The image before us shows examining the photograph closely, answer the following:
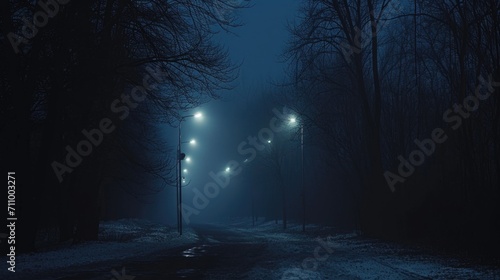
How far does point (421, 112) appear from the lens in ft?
115

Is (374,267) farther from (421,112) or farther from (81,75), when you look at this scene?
(421,112)

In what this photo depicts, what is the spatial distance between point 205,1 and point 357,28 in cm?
1142

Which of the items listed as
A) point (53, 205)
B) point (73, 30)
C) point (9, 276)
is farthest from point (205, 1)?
point (53, 205)

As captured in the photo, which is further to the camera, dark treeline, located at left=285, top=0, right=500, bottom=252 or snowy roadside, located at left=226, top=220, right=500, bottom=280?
dark treeline, located at left=285, top=0, right=500, bottom=252

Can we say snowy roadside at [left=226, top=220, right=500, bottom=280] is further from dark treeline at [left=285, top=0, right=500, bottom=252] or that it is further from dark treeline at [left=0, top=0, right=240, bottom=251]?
dark treeline at [left=0, top=0, right=240, bottom=251]

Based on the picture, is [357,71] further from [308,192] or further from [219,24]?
[308,192]

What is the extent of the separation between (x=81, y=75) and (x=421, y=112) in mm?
22721

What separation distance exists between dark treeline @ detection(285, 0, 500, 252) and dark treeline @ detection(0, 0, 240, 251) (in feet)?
26.0

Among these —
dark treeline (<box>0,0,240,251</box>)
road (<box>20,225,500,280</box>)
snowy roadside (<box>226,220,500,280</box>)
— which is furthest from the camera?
dark treeline (<box>0,0,240,251</box>)

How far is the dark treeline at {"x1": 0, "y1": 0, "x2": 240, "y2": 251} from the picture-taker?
1784 centimetres

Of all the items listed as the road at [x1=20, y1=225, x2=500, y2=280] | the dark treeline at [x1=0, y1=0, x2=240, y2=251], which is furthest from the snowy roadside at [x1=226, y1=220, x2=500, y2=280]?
the dark treeline at [x1=0, y1=0, x2=240, y2=251]

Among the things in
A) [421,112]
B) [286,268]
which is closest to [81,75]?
[286,268]

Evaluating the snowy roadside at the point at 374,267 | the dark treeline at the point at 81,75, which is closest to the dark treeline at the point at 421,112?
the snowy roadside at the point at 374,267

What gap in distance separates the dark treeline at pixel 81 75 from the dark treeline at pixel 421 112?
312 inches
